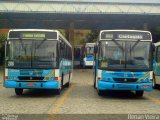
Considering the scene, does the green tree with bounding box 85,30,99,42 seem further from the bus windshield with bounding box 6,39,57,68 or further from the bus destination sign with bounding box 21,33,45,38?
the bus windshield with bounding box 6,39,57,68

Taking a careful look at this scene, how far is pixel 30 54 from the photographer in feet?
58.3

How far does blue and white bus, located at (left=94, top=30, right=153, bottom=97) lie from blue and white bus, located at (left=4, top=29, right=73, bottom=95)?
75.9 inches

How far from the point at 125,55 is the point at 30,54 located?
388 centimetres

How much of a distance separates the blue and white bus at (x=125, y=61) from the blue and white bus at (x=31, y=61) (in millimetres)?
1929

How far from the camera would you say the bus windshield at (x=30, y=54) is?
696 inches

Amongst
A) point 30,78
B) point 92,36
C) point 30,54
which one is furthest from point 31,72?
point 92,36

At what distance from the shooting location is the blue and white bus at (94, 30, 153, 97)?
1730 centimetres

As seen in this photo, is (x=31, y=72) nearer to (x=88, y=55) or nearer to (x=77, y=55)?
(x=88, y=55)

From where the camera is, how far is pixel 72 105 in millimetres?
15000

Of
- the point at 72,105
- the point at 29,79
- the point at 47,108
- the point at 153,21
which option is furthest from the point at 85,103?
the point at 153,21

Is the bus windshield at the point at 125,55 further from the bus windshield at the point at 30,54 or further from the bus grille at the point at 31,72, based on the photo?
the bus grille at the point at 31,72

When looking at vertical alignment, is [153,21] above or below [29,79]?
above

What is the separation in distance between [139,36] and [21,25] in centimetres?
5060

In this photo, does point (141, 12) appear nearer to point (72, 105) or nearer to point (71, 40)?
point (71, 40)
